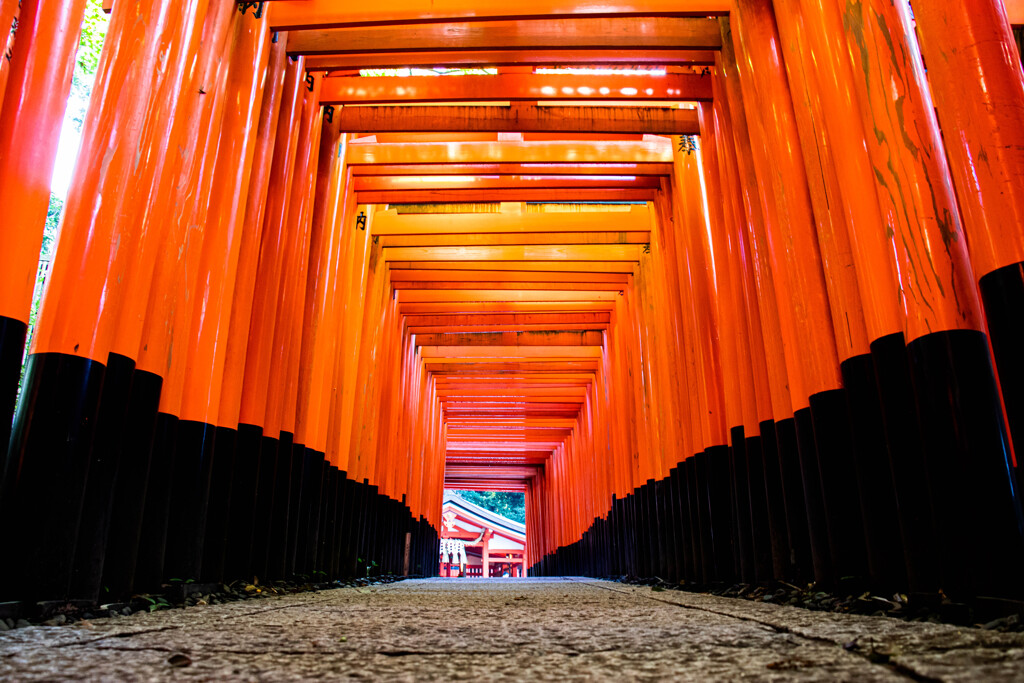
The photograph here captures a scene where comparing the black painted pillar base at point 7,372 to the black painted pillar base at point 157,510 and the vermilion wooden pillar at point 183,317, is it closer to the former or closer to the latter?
the vermilion wooden pillar at point 183,317

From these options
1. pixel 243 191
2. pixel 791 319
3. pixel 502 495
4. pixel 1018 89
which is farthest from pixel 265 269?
pixel 502 495

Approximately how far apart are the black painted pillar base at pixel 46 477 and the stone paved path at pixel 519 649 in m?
0.40

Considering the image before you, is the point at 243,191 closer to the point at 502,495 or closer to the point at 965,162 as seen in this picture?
the point at 965,162

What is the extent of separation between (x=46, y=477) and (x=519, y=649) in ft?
8.03

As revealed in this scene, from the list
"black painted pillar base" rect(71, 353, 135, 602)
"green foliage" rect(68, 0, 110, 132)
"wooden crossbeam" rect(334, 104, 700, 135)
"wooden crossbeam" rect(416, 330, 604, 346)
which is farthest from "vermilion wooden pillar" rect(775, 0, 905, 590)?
"green foliage" rect(68, 0, 110, 132)

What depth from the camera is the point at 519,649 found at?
201 centimetres

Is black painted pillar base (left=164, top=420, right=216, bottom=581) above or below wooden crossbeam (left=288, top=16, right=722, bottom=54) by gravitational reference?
below

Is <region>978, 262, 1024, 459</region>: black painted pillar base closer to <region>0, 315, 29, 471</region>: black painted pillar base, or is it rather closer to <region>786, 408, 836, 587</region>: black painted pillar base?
<region>786, 408, 836, 587</region>: black painted pillar base

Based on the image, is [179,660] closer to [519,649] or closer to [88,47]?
[519,649]

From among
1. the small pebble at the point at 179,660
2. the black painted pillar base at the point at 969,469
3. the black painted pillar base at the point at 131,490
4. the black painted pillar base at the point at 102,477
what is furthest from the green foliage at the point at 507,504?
the small pebble at the point at 179,660

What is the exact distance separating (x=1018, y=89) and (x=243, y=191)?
4.98 metres

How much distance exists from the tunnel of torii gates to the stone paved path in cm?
93

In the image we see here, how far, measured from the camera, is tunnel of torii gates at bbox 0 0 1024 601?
3021 millimetres

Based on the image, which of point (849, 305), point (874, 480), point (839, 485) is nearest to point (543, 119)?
Answer: point (849, 305)
